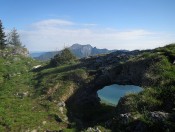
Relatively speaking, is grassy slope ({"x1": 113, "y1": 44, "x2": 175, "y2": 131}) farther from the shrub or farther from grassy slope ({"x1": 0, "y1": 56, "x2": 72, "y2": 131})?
the shrub

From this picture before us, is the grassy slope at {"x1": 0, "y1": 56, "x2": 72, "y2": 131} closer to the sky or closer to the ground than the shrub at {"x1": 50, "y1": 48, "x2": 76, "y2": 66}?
closer to the ground

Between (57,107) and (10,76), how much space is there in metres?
18.9

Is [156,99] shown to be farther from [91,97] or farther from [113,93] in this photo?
[113,93]

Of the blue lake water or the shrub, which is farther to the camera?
the blue lake water

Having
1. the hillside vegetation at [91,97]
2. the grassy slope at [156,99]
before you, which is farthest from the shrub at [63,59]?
the grassy slope at [156,99]

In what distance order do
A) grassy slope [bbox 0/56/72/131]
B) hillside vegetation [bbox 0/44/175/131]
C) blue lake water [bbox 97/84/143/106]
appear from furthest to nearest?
1. blue lake water [bbox 97/84/143/106]
2. grassy slope [bbox 0/56/72/131]
3. hillside vegetation [bbox 0/44/175/131]

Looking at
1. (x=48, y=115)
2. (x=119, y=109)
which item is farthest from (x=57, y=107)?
(x=119, y=109)

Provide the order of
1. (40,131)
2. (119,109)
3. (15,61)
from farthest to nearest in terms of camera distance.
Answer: (15,61)
(40,131)
(119,109)

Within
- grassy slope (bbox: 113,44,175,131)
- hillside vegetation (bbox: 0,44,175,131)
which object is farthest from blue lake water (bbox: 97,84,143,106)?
grassy slope (bbox: 113,44,175,131)

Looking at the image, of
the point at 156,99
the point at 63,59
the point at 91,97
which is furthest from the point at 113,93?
the point at 156,99

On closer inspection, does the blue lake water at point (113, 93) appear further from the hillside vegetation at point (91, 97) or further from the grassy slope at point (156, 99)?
the grassy slope at point (156, 99)

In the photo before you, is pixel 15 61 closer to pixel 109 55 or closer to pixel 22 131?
pixel 109 55

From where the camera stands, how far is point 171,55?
1542 inches

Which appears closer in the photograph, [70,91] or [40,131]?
[40,131]
